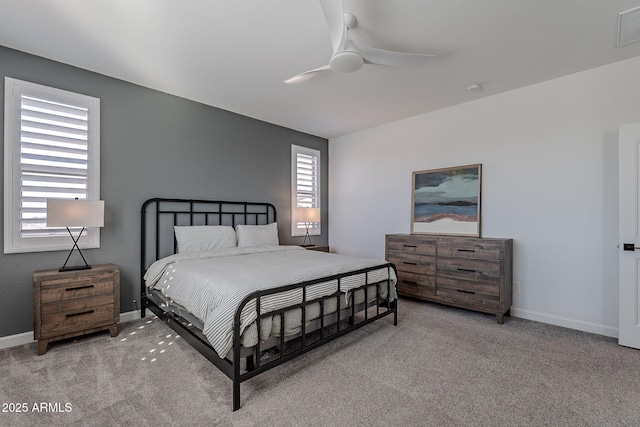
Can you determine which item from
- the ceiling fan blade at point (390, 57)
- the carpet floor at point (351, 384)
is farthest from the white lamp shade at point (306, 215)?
the ceiling fan blade at point (390, 57)

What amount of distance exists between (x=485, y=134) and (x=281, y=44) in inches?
112

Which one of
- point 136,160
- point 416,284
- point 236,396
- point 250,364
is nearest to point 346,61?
point 250,364

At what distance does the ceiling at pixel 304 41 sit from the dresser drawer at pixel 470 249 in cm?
187

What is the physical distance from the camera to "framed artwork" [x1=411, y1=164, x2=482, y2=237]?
3904 millimetres

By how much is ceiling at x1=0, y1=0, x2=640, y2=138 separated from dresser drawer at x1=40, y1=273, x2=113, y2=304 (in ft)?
7.09

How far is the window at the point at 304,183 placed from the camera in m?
5.20

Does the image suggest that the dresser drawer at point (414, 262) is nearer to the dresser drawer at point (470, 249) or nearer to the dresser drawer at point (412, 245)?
the dresser drawer at point (412, 245)

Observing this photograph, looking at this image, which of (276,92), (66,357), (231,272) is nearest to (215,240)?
(231,272)

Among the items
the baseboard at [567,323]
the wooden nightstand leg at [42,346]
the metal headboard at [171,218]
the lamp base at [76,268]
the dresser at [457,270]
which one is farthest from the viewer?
the metal headboard at [171,218]

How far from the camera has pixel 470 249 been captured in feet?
11.5

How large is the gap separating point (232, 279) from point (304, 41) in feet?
7.01

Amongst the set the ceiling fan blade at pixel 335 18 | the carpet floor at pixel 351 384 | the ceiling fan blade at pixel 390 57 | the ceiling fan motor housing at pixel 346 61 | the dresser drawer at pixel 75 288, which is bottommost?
the carpet floor at pixel 351 384

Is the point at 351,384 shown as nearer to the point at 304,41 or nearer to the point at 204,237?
the point at 204,237

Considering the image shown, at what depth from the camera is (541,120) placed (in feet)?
11.1
